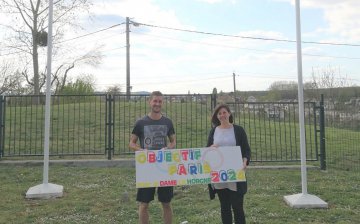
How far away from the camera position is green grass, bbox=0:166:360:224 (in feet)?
21.3

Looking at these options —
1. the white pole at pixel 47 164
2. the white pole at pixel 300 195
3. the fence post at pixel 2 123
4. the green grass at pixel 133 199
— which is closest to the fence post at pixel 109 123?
the green grass at pixel 133 199

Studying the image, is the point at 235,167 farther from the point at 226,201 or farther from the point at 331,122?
the point at 331,122

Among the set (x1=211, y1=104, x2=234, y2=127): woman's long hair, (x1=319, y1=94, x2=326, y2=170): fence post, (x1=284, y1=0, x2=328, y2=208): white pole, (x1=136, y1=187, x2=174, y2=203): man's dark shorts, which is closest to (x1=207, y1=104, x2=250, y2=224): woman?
(x1=211, y1=104, x2=234, y2=127): woman's long hair

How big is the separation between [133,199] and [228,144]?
3135mm

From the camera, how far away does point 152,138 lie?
5.20 meters

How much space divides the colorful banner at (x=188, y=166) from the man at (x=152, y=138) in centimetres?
8

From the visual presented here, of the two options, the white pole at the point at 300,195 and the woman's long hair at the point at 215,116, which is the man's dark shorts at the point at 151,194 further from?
the white pole at the point at 300,195

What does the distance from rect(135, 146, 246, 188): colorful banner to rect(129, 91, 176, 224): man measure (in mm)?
81

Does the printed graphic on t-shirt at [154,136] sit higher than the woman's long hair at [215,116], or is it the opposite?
the woman's long hair at [215,116]

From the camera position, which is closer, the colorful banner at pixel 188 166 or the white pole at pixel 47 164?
the colorful banner at pixel 188 166

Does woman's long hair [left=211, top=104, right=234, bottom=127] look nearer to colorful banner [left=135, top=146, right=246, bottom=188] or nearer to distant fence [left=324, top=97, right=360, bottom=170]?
colorful banner [left=135, top=146, right=246, bottom=188]

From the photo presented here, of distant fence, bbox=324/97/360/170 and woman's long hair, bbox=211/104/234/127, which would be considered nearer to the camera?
woman's long hair, bbox=211/104/234/127

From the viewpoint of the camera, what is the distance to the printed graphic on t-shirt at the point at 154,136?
16.9 ft

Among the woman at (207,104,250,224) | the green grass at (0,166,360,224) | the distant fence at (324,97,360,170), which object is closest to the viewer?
the woman at (207,104,250,224)
